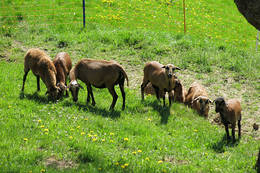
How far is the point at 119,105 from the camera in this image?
1140 cm

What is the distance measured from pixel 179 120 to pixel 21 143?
5.00 metres

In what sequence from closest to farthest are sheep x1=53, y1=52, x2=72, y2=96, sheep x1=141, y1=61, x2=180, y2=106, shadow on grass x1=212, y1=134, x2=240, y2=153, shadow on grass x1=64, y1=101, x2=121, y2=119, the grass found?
the grass
shadow on grass x1=212, y1=134, x2=240, y2=153
shadow on grass x1=64, y1=101, x2=121, y2=119
sheep x1=141, y1=61, x2=180, y2=106
sheep x1=53, y1=52, x2=72, y2=96

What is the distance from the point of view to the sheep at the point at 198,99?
36.8 feet

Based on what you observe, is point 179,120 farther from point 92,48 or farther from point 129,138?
point 92,48

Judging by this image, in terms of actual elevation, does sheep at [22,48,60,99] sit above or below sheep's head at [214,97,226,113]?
above

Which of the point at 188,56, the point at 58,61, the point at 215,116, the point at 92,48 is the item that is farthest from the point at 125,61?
the point at 215,116

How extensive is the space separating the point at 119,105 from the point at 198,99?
2.65 metres

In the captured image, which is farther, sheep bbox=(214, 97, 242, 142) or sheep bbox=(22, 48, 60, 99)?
sheep bbox=(22, 48, 60, 99)

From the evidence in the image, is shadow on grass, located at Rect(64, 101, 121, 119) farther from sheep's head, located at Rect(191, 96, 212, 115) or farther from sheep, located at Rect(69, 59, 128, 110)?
sheep's head, located at Rect(191, 96, 212, 115)

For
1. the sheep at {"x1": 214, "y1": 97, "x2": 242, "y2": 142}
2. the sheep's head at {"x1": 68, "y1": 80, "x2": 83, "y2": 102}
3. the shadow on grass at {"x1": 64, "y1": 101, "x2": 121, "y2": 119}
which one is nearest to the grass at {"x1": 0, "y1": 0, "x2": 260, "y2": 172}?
the shadow on grass at {"x1": 64, "y1": 101, "x2": 121, "y2": 119}

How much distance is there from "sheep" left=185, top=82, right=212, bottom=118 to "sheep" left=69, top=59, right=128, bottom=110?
2590 mm

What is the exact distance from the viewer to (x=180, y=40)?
17.8m

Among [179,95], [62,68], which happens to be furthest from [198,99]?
[62,68]

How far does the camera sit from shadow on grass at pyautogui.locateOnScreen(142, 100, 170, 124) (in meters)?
10.8
